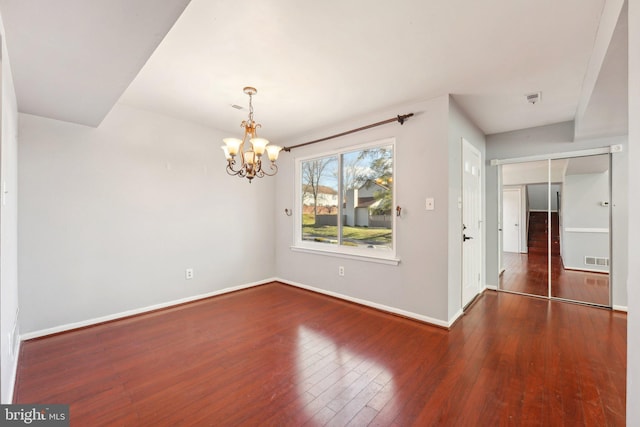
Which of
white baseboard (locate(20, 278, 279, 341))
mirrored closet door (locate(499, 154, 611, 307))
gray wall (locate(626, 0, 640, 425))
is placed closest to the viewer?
gray wall (locate(626, 0, 640, 425))

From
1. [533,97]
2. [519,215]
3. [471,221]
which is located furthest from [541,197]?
[533,97]

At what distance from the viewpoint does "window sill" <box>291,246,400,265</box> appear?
3.25m

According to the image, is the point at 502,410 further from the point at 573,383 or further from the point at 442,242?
the point at 442,242

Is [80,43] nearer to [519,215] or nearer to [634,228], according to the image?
[634,228]

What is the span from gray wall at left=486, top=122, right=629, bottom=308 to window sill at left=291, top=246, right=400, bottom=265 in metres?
2.03

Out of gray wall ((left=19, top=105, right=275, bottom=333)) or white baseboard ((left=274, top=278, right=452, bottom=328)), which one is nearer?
gray wall ((left=19, top=105, right=275, bottom=333))

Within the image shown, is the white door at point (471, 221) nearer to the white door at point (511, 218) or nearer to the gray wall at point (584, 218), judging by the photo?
the white door at point (511, 218)

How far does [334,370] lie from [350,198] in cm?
230

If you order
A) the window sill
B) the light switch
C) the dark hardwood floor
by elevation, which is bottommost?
the dark hardwood floor

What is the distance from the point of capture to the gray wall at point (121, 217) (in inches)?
102

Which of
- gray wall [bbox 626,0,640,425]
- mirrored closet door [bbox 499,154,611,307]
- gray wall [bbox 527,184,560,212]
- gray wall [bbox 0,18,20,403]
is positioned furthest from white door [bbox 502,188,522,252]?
gray wall [bbox 0,18,20,403]

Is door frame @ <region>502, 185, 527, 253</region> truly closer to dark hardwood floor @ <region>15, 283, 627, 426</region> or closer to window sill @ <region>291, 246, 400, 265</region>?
dark hardwood floor @ <region>15, 283, 627, 426</region>

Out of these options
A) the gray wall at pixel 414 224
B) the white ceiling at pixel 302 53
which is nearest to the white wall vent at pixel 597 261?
the white ceiling at pixel 302 53

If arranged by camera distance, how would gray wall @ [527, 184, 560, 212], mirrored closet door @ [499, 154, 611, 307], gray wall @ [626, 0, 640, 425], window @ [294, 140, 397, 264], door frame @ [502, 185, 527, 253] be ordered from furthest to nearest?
door frame @ [502, 185, 527, 253] → gray wall @ [527, 184, 560, 212] → mirrored closet door @ [499, 154, 611, 307] → window @ [294, 140, 397, 264] → gray wall @ [626, 0, 640, 425]
